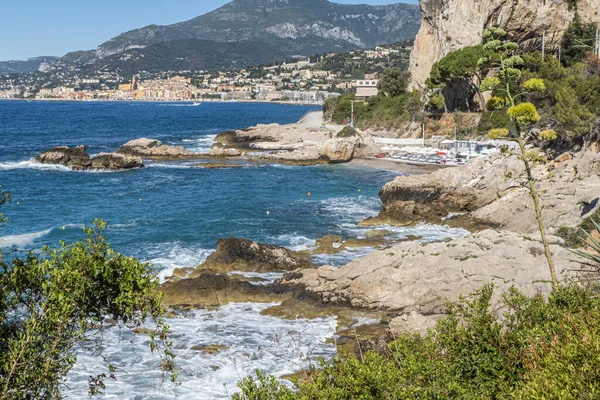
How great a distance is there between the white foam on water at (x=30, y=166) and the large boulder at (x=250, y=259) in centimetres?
3256

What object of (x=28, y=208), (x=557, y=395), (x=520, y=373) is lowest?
(x=28, y=208)

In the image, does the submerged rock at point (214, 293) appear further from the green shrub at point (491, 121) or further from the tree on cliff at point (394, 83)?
the tree on cliff at point (394, 83)

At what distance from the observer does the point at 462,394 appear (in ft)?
22.4

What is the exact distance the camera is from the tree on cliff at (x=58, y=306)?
6.78 metres

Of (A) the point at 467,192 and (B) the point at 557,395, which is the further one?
(A) the point at 467,192

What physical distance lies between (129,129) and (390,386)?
296 feet

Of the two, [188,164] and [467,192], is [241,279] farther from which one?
[188,164]

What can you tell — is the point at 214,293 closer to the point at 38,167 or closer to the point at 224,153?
the point at 38,167

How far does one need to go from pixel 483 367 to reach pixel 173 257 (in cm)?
1752

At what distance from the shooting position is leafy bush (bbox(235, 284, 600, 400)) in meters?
5.91

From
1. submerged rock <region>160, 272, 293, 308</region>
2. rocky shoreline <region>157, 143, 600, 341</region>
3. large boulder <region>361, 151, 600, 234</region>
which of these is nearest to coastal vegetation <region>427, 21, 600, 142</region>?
large boulder <region>361, 151, 600, 234</region>

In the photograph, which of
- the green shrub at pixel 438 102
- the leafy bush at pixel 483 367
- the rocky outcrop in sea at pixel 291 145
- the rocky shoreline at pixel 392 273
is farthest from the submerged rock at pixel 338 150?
the leafy bush at pixel 483 367

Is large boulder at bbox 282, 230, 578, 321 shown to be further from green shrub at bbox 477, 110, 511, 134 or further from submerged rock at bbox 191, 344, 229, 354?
green shrub at bbox 477, 110, 511, 134

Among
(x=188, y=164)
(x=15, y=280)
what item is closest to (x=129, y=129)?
(x=188, y=164)
